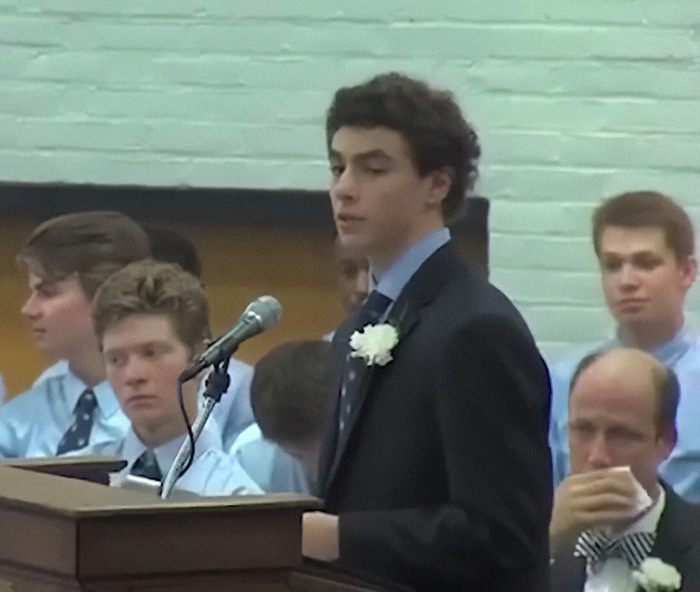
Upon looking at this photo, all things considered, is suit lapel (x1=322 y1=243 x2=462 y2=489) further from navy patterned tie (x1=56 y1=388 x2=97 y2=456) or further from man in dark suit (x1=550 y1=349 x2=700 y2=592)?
navy patterned tie (x1=56 y1=388 x2=97 y2=456)

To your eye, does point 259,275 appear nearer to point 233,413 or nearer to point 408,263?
point 233,413

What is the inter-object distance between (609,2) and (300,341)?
3.34 ft

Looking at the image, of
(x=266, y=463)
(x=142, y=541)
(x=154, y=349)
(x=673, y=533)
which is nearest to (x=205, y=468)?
(x=154, y=349)

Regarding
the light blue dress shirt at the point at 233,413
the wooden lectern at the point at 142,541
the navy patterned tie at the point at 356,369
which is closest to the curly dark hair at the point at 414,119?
the navy patterned tie at the point at 356,369

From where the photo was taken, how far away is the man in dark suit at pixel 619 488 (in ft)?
7.93

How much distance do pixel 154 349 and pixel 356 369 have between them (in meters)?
0.99

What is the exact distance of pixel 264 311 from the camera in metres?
1.36

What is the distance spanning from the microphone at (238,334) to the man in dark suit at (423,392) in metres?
0.26

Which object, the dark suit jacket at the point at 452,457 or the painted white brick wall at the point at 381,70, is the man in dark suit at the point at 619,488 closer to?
the painted white brick wall at the point at 381,70

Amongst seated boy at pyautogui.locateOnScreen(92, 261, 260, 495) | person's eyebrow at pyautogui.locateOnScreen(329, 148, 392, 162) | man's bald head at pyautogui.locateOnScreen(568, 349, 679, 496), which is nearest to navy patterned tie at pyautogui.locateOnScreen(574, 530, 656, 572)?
man's bald head at pyautogui.locateOnScreen(568, 349, 679, 496)

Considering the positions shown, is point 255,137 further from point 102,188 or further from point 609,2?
point 609,2

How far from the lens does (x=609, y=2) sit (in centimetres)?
310

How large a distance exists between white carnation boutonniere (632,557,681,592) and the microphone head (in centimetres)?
123

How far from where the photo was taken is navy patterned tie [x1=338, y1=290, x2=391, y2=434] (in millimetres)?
1652
